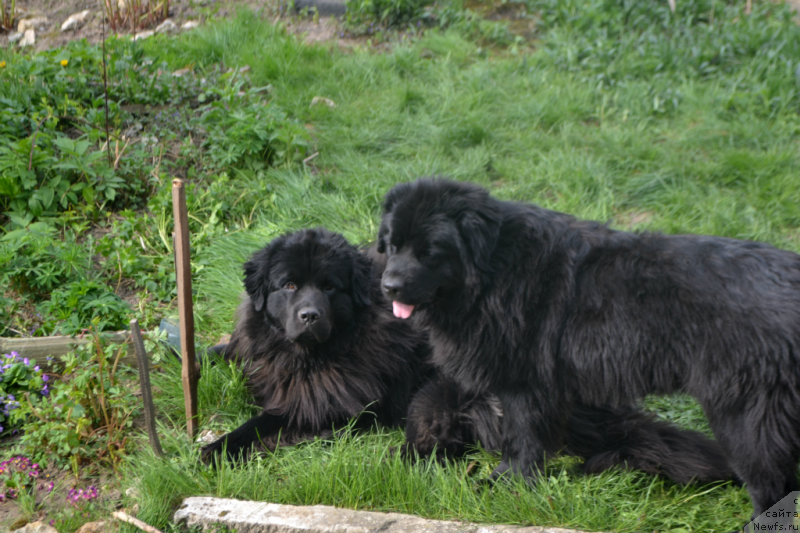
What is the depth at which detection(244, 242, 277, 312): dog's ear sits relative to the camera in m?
3.83

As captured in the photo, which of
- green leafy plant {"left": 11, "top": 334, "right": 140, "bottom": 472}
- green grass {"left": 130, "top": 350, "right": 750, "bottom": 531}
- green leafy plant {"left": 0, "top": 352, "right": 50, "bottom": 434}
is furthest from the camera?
green leafy plant {"left": 0, "top": 352, "right": 50, "bottom": 434}

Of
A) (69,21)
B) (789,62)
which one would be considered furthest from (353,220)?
(69,21)

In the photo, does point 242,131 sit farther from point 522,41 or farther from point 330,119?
point 522,41

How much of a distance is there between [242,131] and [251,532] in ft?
12.8

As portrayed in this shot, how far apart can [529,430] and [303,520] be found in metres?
1.15

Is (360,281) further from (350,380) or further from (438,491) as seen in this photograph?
(438,491)

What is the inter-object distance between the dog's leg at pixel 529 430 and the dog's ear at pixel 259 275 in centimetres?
147

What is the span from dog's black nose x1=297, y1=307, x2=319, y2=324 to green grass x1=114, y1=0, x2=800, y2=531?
651mm

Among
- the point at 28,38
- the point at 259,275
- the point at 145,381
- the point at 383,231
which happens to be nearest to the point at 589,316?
the point at 383,231

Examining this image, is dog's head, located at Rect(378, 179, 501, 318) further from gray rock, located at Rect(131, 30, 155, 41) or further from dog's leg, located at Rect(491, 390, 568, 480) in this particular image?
gray rock, located at Rect(131, 30, 155, 41)

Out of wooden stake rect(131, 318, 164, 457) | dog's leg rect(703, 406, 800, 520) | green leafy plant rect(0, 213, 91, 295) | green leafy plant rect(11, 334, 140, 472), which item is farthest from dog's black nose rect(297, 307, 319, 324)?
green leafy plant rect(0, 213, 91, 295)

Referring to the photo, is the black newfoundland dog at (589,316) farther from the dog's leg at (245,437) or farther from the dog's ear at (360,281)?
the dog's leg at (245,437)

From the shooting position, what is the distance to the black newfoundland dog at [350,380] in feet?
11.3

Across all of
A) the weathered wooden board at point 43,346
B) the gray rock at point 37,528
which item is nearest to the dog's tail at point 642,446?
the gray rock at point 37,528
